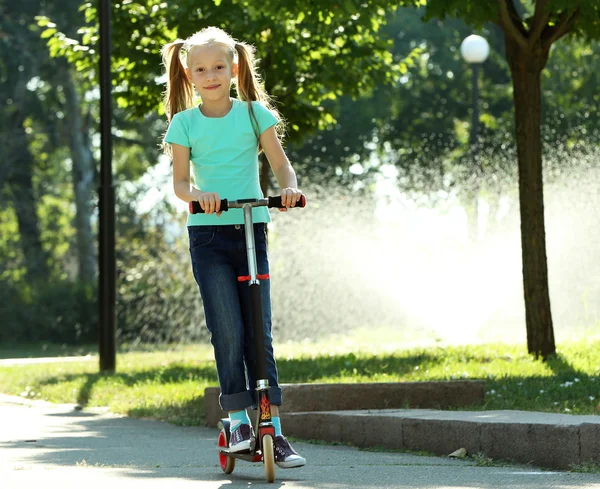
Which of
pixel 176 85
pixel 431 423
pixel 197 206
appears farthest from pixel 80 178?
pixel 197 206

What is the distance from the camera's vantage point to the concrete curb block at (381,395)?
813 cm

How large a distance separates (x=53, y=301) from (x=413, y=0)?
744 inches

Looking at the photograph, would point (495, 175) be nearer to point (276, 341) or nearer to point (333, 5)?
point (276, 341)

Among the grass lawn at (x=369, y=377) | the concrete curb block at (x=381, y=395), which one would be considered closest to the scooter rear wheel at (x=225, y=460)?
the concrete curb block at (x=381, y=395)

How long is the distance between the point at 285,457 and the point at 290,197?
1.09 m

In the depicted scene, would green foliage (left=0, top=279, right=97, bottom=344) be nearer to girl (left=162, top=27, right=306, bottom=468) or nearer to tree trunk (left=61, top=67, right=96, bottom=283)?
tree trunk (left=61, top=67, right=96, bottom=283)

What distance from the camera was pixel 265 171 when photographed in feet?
51.3

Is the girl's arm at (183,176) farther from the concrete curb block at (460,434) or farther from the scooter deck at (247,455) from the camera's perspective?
the concrete curb block at (460,434)

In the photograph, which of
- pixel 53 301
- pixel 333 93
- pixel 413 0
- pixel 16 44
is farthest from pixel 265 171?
pixel 16 44

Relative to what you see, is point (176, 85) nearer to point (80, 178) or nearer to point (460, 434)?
point (460, 434)

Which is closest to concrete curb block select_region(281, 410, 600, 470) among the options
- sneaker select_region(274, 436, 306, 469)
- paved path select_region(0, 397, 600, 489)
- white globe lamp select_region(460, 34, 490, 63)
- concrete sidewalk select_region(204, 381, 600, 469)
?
concrete sidewalk select_region(204, 381, 600, 469)

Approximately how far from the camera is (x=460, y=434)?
6574 mm

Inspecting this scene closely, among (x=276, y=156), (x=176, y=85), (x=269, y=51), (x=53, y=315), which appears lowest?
(x=53, y=315)

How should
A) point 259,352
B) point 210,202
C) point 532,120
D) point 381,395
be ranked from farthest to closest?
point 532,120
point 381,395
point 259,352
point 210,202
